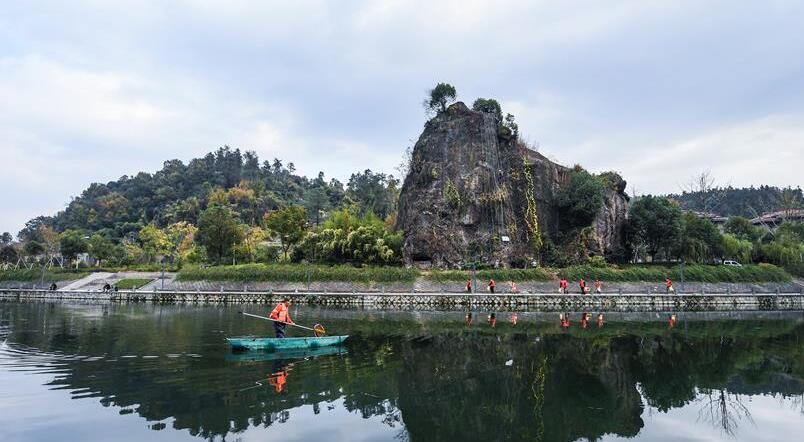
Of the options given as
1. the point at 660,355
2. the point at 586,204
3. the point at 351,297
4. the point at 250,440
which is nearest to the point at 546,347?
the point at 660,355

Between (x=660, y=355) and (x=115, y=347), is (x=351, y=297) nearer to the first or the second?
(x=115, y=347)

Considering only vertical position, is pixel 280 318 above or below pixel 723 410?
above

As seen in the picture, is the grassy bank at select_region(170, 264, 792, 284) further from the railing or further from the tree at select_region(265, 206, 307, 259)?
the tree at select_region(265, 206, 307, 259)

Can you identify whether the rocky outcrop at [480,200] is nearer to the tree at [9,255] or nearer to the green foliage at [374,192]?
the green foliage at [374,192]

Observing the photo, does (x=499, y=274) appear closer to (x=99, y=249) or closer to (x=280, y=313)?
(x=280, y=313)

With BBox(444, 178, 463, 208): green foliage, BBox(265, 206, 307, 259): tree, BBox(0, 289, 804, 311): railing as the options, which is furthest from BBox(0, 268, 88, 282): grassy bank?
BBox(444, 178, 463, 208): green foliage

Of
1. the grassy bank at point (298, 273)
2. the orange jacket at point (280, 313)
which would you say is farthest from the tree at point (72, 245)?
the orange jacket at point (280, 313)

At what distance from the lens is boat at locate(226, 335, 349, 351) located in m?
17.3

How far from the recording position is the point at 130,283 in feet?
159

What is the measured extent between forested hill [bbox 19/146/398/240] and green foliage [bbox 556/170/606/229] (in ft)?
117

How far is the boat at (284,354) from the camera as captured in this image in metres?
16.9

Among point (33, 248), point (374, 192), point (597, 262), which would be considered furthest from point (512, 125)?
point (33, 248)

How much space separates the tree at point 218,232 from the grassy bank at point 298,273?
6234 mm

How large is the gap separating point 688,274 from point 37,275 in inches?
2613
